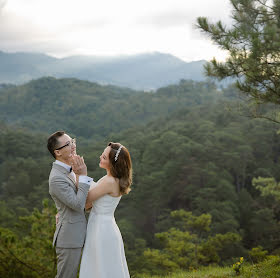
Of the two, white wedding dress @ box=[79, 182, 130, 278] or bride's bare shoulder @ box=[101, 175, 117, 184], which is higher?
bride's bare shoulder @ box=[101, 175, 117, 184]

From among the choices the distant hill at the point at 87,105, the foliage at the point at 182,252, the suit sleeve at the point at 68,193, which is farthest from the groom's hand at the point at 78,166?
the distant hill at the point at 87,105

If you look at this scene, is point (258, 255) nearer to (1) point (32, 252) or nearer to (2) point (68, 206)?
(1) point (32, 252)

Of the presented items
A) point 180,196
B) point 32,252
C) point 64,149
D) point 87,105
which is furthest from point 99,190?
point 87,105

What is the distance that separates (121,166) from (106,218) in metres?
0.40

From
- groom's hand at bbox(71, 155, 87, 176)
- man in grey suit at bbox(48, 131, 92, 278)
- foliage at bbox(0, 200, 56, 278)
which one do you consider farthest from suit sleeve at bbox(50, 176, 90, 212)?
foliage at bbox(0, 200, 56, 278)

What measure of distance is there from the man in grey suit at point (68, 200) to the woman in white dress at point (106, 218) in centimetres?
11

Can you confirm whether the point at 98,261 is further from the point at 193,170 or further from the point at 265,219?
the point at 193,170

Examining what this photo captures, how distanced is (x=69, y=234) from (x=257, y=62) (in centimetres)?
313

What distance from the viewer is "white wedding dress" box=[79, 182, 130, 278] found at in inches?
101

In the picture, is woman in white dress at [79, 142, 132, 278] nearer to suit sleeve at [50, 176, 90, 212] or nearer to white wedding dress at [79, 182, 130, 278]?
white wedding dress at [79, 182, 130, 278]

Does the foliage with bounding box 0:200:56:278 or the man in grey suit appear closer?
the man in grey suit

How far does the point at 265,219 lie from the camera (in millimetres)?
20797

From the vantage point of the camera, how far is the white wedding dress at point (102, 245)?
8.38ft

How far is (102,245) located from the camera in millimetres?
2557
